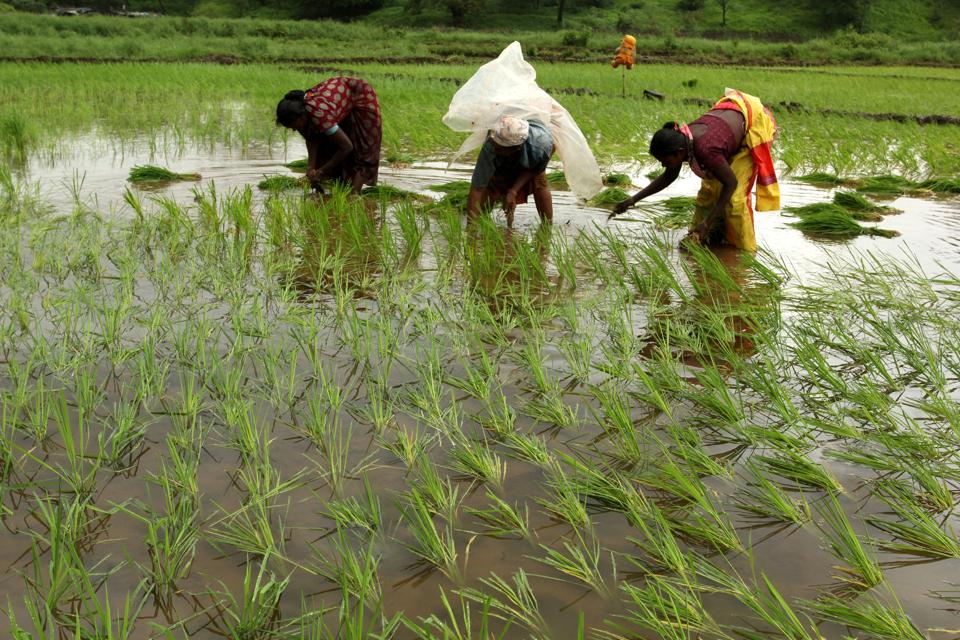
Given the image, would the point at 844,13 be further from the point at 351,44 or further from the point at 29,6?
the point at 29,6

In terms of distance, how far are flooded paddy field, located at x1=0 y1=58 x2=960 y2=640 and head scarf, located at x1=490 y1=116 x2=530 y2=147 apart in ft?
2.01

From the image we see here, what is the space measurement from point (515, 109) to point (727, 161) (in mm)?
1120

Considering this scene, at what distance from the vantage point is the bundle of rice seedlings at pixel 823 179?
610cm

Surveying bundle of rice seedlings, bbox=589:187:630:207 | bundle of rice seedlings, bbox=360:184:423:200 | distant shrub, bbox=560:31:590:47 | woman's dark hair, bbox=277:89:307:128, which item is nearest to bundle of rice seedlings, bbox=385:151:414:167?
bundle of rice seedlings, bbox=360:184:423:200

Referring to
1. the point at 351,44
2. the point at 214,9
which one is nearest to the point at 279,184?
the point at 351,44

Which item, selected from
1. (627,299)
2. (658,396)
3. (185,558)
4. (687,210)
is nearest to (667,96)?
(687,210)

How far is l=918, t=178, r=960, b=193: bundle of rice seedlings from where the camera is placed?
18.6ft

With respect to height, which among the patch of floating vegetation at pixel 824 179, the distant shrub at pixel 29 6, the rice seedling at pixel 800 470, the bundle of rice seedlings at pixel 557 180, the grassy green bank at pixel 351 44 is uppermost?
the distant shrub at pixel 29 6

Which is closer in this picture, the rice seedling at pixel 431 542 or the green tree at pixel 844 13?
the rice seedling at pixel 431 542

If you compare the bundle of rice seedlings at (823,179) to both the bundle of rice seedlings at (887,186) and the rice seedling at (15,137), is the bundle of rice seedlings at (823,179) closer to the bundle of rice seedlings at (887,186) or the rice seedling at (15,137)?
the bundle of rice seedlings at (887,186)

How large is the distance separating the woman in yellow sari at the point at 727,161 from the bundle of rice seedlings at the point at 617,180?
5.24 feet

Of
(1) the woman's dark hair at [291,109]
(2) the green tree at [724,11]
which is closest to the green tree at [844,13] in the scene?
(2) the green tree at [724,11]

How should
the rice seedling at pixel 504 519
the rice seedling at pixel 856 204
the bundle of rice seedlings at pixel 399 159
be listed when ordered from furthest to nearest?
the bundle of rice seedlings at pixel 399 159
the rice seedling at pixel 856 204
the rice seedling at pixel 504 519

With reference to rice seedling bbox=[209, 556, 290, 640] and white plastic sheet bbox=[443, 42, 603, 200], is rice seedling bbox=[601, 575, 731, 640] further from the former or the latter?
white plastic sheet bbox=[443, 42, 603, 200]
